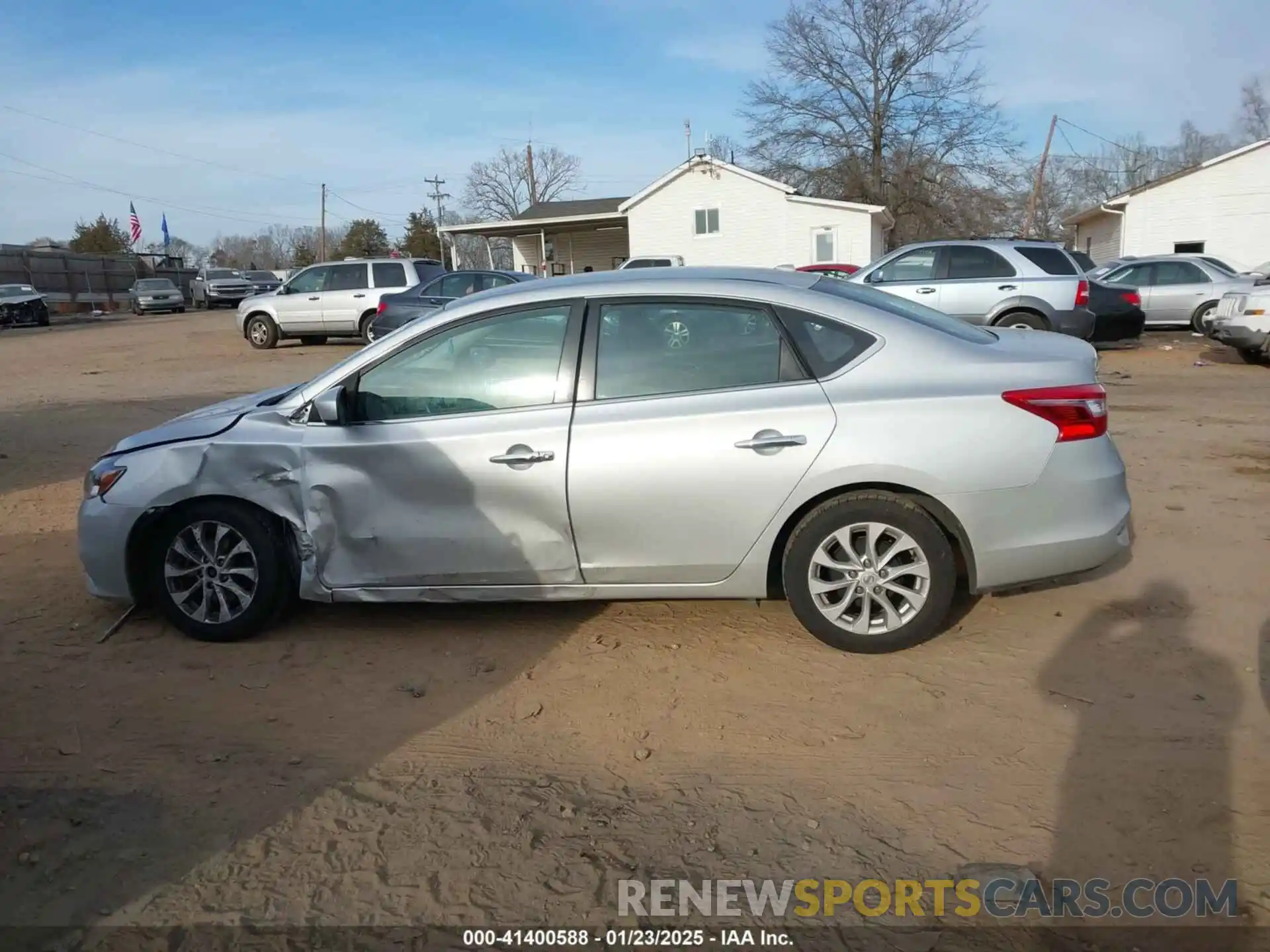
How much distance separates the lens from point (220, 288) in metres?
43.1

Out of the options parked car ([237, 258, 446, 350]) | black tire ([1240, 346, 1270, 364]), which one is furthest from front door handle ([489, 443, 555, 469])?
parked car ([237, 258, 446, 350])

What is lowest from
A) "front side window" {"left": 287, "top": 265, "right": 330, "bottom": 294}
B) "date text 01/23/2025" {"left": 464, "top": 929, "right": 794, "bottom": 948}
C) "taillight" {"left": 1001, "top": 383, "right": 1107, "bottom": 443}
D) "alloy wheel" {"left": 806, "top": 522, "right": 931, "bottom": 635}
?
"date text 01/23/2025" {"left": 464, "top": 929, "right": 794, "bottom": 948}

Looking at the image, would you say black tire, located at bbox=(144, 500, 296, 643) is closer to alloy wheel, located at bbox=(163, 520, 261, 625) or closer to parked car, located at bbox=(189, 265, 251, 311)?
alloy wheel, located at bbox=(163, 520, 261, 625)

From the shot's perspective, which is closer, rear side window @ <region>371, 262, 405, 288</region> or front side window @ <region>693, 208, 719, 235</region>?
rear side window @ <region>371, 262, 405, 288</region>

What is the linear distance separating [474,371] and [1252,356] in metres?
14.0

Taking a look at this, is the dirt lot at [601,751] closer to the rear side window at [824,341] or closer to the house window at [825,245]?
the rear side window at [824,341]

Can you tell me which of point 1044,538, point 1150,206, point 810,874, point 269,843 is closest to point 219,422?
point 269,843

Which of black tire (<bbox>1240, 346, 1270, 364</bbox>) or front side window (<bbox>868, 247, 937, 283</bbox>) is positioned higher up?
front side window (<bbox>868, 247, 937, 283</bbox>)

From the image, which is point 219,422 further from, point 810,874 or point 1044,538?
point 1044,538

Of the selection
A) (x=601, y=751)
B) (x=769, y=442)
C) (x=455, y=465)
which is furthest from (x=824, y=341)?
(x=601, y=751)

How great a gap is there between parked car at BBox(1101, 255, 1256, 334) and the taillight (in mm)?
16446

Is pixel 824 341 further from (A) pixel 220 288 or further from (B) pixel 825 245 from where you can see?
(A) pixel 220 288

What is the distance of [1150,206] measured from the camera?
3222cm

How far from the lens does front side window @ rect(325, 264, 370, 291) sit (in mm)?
19688
